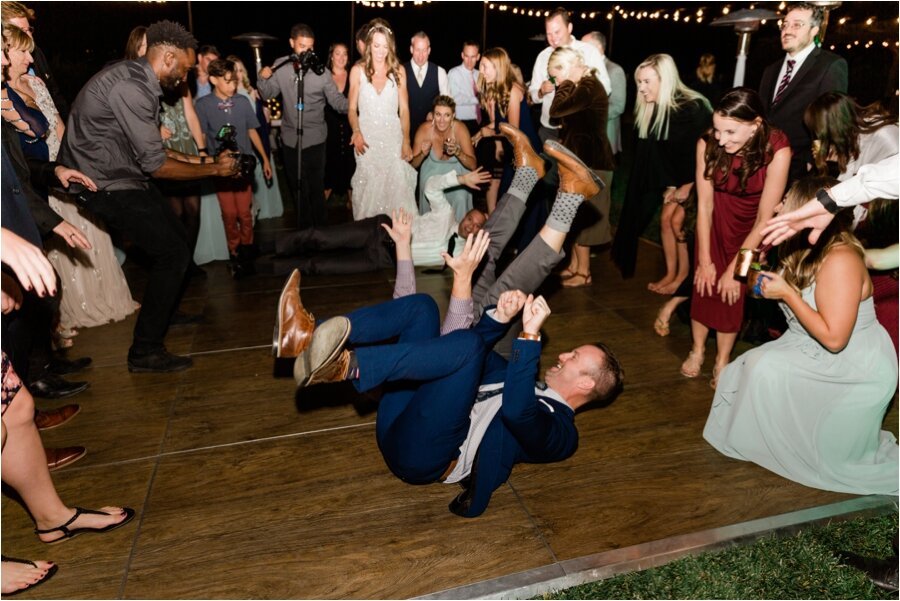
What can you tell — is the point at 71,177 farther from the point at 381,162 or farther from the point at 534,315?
the point at 381,162

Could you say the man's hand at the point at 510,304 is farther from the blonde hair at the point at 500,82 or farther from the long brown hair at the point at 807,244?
the blonde hair at the point at 500,82

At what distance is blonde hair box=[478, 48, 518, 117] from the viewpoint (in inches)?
194

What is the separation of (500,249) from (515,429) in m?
1.30

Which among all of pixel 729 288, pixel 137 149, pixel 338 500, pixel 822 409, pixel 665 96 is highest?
pixel 665 96

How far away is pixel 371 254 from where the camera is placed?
4.88 m

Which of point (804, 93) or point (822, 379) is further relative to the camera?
point (804, 93)


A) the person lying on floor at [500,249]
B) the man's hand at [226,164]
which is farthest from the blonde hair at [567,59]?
the man's hand at [226,164]

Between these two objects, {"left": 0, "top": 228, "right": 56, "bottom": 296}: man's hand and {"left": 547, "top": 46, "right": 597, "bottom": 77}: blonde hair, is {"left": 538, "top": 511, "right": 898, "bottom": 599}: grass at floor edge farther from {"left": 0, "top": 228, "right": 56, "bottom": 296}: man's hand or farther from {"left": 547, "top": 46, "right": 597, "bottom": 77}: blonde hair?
{"left": 547, "top": 46, "right": 597, "bottom": 77}: blonde hair

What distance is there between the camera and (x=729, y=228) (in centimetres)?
312

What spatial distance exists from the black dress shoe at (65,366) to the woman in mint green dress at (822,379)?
3.23 m

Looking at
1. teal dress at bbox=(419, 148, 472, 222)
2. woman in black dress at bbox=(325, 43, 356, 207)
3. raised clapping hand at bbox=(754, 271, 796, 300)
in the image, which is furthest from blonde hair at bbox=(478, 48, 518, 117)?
raised clapping hand at bbox=(754, 271, 796, 300)

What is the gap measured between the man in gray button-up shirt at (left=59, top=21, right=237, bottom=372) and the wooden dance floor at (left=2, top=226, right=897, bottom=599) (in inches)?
23.4

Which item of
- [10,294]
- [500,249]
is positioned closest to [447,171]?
[500,249]

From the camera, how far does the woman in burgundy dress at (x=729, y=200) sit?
285 cm
